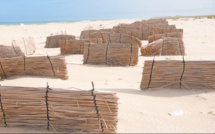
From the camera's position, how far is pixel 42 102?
102 inches

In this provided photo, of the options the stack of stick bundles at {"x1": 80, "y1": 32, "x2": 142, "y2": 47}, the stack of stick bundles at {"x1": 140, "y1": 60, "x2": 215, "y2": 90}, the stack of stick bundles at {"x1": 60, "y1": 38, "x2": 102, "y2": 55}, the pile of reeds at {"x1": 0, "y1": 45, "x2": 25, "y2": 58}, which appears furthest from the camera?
the stack of stick bundles at {"x1": 80, "y1": 32, "x2": 142, "y2": 47}

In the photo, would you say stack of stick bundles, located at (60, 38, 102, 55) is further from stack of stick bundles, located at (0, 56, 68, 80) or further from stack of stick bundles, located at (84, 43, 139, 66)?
stack of stick bundles, located at (0, 56, 68, 80)

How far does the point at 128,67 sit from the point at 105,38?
3.73 meters

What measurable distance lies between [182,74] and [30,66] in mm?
2890

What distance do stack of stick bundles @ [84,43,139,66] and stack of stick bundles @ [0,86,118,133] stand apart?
4.17m

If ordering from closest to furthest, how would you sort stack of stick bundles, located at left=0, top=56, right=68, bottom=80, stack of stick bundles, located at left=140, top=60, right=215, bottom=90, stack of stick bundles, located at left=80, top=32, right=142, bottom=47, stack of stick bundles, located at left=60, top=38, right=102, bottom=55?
stack of stick bundles, located at left=140, top=60, right=215, bottom=90 → stack of stick bundles, located at left=0, top=56, right=68, bottom=80 → stack of stick bundles, located at left=60, top=38, right=102, bottom=55 → stack of stick bundles, located at left=80, top=32, right=142, bottom=47

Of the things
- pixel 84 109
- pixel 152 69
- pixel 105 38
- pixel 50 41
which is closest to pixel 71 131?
pixel 84 109

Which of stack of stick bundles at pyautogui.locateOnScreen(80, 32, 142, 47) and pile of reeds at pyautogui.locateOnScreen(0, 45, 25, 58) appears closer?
pile of reeds at pyautogui.locateOnScreen(0, 45, 25, 58)

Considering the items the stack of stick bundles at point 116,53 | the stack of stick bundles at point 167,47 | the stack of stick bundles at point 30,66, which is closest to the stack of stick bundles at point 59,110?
the stack of stick bundles at point 30,66

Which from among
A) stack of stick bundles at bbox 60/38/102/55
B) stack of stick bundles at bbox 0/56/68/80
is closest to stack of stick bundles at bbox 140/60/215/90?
stack of stick bundles at bbox 0/56/68/80

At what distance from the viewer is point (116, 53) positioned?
21.9 feet

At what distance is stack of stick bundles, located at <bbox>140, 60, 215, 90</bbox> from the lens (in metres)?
3.93

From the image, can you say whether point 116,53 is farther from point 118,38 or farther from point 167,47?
point 118,38

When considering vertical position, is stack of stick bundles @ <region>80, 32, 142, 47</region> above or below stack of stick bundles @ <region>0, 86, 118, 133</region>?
above
